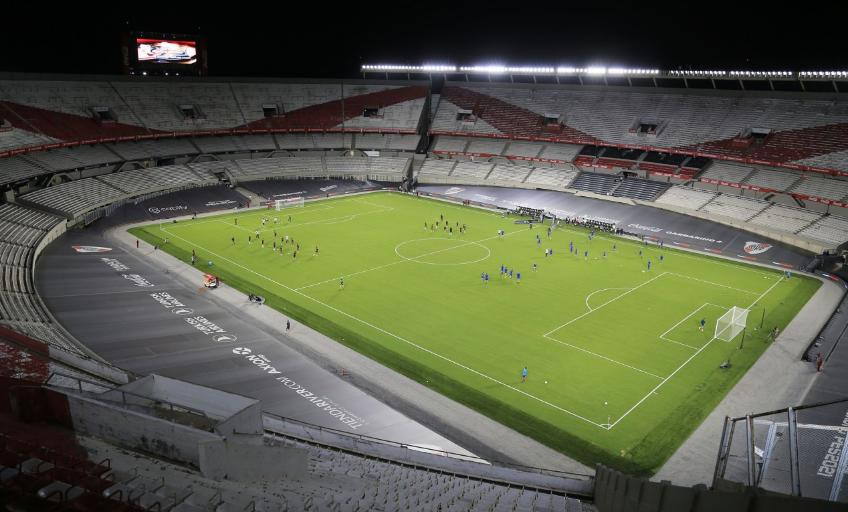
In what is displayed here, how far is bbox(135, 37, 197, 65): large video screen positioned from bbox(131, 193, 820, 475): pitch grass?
26.1m

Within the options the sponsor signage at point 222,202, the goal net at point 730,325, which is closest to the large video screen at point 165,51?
the sponsor signage at point 222,202

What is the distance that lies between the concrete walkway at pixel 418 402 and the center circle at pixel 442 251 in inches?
602

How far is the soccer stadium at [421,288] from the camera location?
37.4 ft

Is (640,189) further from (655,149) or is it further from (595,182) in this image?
(655,149)

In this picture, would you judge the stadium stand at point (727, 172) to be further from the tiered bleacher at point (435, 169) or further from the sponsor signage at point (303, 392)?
the sponsor signage at point (303, 392)

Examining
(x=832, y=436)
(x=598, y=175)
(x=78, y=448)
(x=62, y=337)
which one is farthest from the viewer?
(x=598, y=175)

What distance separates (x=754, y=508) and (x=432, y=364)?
2232 cm

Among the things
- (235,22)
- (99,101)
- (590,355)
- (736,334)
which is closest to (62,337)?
(590,355)

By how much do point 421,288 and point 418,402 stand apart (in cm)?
1506

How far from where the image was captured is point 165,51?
71.2 meters

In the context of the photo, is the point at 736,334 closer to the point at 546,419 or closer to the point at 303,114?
the point at 546,419

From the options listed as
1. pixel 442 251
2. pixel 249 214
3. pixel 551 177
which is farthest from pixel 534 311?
pixel 551 177

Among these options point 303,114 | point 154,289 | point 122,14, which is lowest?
point 154,289

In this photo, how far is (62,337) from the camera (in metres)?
26.5
